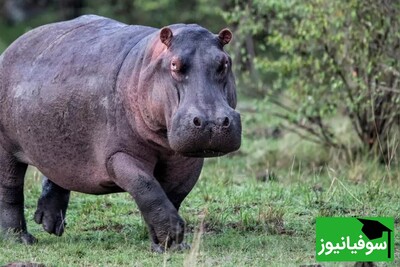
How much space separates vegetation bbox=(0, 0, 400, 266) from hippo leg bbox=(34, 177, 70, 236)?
0.08 metres

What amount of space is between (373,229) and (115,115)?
5.59 feet

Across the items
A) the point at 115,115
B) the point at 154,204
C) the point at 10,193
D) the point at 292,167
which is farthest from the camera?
the point at 292,167

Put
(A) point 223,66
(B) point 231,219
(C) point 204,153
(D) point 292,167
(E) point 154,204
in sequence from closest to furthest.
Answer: (C) point 204,153 → (A) point 223,66 → (E) point 154,204 → (B) point 231,219 → (D) point 292,167

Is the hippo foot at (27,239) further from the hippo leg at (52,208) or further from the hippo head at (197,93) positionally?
the hippo head at (197,93)

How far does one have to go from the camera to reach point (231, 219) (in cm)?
772

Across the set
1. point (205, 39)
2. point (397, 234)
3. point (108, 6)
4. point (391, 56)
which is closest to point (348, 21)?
point (391, 56)

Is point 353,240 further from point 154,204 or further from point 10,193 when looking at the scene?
point 10,193

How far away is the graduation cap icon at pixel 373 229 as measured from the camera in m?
6.34

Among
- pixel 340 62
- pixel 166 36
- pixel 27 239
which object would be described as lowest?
pixel 27 239

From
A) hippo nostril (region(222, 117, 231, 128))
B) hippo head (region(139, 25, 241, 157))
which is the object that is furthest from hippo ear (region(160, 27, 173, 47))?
hippo nostril (region(222, 117, 231, 128))

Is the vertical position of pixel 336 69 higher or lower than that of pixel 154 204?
higher

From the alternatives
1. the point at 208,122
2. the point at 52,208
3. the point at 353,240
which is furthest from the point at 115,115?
the point at 353,240

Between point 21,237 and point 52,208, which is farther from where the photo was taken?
point 52,208

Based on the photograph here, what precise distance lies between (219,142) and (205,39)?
0.68 metres
